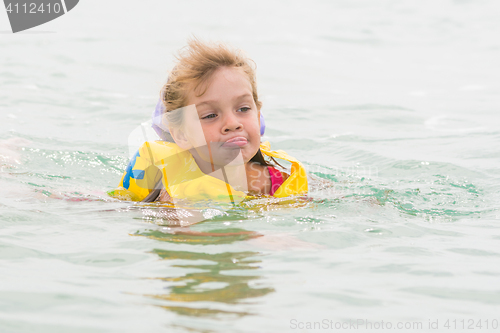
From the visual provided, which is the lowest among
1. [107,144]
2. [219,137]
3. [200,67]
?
[107,144]

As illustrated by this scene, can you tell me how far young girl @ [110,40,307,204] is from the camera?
13.0 feet

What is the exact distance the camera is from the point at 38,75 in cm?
1009

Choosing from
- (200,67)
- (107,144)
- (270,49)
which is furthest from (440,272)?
(270,49)

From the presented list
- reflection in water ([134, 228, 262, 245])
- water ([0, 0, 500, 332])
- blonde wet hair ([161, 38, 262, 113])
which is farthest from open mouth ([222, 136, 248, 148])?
reflection in water ([134, 228, 262, 245])

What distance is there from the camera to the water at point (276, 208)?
239 centimetres

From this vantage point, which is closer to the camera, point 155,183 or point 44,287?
point 44,287

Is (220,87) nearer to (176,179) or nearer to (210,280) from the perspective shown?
(176,179)

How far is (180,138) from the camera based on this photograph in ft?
14.0

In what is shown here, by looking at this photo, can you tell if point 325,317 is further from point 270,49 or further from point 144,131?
point 270,49

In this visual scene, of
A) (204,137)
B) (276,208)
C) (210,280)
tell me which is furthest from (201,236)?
(204,137)

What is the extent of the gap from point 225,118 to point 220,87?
0.23 meters

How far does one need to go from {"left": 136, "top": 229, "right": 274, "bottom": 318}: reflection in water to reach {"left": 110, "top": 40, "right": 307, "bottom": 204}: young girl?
0.95 meters

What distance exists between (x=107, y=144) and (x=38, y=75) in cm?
413

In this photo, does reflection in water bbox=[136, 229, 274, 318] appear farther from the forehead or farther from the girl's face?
the forehead
